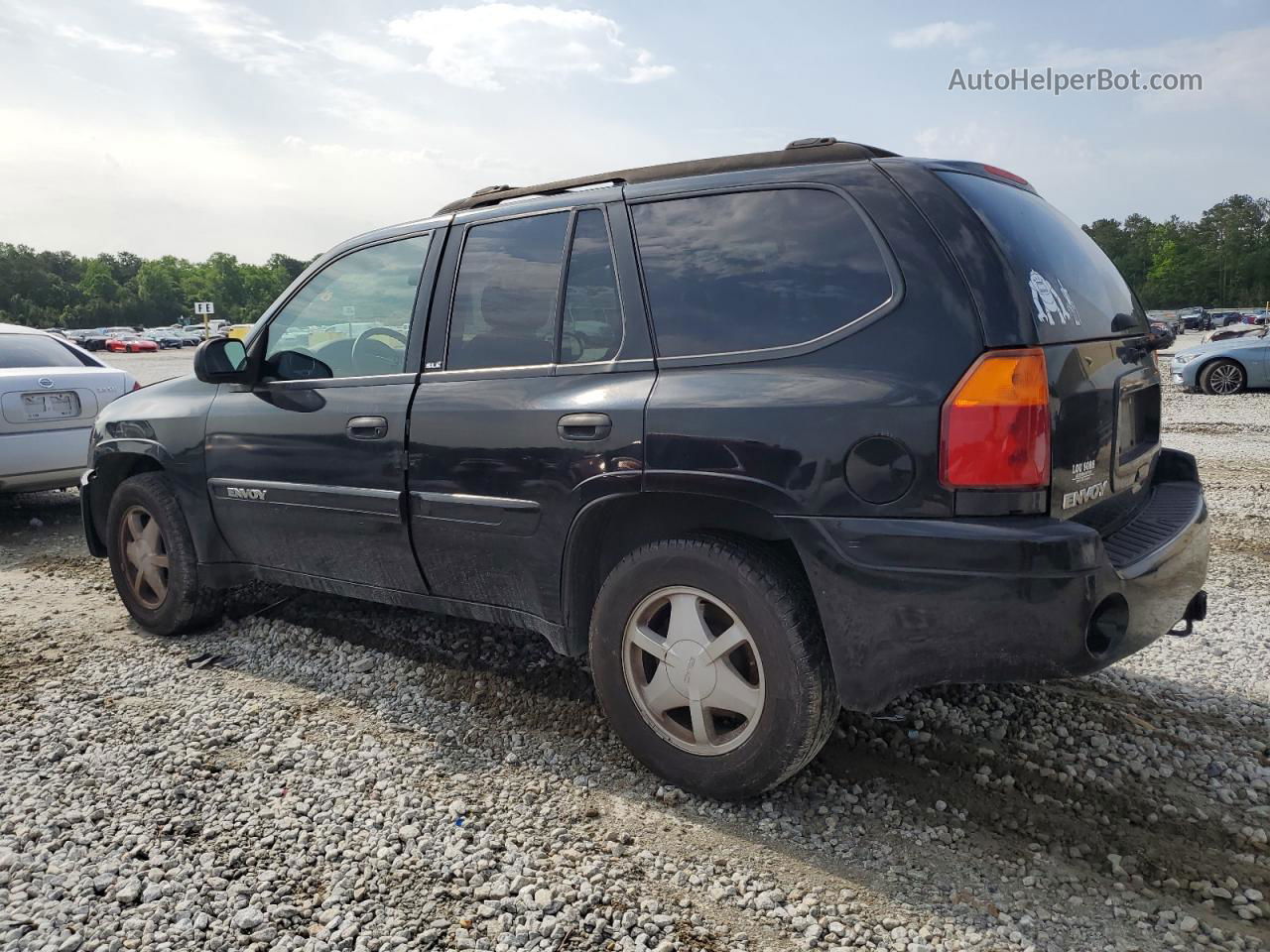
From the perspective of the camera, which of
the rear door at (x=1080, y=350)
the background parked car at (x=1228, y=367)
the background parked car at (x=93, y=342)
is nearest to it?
the rear door at (x=1080, y=350)

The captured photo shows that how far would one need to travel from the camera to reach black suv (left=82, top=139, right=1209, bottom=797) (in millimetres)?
2389

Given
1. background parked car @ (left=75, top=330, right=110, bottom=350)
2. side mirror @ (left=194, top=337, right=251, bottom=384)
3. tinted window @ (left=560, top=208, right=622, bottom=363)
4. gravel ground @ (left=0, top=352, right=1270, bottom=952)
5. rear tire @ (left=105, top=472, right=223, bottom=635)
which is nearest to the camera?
gravel ground @ (left=0, top=352, right=1270, bottom=952)

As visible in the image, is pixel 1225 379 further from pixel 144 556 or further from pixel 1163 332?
pixel 144 556

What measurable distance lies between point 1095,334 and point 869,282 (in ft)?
2.48

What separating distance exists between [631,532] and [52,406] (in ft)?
20.4

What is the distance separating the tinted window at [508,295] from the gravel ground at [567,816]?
1380 mm

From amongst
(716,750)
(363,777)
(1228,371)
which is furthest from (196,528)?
(1228,371)

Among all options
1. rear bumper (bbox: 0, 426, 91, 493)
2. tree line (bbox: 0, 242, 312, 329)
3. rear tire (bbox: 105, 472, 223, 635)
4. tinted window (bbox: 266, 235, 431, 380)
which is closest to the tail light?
tinted window (bbox: 266, 235, 431, 380)

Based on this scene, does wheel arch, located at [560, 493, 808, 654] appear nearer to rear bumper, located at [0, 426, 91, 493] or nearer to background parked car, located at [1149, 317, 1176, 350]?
background parked car, located at [1149, 317, 1176, 350]

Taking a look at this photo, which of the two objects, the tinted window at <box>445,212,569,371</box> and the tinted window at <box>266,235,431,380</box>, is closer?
the tinted window at <box>445,212,569,371</box>

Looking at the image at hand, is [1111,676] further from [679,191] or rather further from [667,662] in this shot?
[679,191]

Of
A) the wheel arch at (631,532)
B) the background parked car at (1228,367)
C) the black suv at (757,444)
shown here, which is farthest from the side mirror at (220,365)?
the background parked car at (1228,367)

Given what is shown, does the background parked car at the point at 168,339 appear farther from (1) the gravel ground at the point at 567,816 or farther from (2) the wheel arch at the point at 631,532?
(2) the wheel arch at the point at 631,532

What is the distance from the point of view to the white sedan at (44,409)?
6.96m
